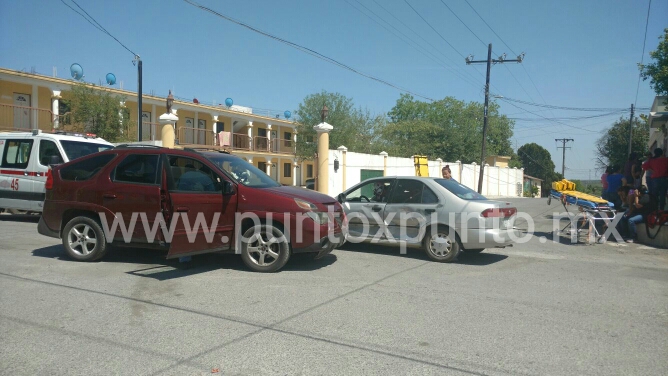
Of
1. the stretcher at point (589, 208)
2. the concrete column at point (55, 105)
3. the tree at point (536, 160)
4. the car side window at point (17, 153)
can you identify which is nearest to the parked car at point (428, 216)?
the stretcher at point (589, 208)

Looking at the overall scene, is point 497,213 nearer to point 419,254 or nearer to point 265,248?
point 419,254

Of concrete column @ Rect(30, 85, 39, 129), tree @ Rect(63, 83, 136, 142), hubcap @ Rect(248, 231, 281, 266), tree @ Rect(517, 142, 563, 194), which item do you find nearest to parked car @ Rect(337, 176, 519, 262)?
hubcap @ Rect(248, 231, 281, 266)

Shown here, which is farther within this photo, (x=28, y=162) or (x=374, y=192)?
(x=28, y=162)

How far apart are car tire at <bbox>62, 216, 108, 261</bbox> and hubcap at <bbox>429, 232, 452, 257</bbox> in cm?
534

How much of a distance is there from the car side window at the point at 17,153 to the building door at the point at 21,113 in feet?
48.9

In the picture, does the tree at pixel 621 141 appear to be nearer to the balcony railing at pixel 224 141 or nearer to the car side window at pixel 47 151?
the balcony railing at pixel 224 141

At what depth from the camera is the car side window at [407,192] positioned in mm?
9055

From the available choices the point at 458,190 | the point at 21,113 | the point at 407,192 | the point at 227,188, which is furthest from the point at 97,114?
the point at 458,190

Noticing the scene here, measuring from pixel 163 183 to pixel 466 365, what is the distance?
4.99m

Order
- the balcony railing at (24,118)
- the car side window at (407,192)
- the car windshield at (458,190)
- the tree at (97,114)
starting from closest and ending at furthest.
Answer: the car windshield at (458,190) < the car side window at (407,192) < the tree at (97,114) < the balcony railing at (24,118)

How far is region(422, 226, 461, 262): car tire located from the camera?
852cm

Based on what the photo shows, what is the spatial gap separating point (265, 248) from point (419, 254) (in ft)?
11.0

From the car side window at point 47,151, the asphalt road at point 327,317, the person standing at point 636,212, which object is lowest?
the asphalt road at point 327,317

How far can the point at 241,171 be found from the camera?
7895mm
